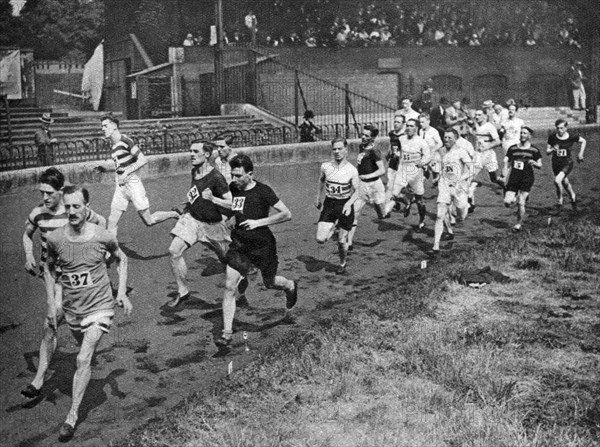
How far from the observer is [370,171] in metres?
12.6

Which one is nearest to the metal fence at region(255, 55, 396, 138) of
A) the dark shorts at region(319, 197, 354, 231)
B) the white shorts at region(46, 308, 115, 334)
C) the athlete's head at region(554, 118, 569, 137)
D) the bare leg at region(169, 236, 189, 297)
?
the athlete's head at region(554, 118, 569, 137)

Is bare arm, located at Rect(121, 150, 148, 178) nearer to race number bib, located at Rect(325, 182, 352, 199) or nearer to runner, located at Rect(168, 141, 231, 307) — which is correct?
runner, located at Rect(168, 141, 231, 307)

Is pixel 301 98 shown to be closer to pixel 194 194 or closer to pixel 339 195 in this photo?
pixel 339 195

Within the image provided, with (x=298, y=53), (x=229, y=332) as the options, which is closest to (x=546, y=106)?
(x=298, y=53)

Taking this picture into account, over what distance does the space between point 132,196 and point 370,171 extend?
4049 millimetres

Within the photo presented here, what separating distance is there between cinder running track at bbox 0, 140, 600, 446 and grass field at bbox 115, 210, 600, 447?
0.38m

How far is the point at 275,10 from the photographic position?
33.3 m

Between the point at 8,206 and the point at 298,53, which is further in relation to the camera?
the point at 298,53

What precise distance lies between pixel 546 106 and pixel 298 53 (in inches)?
530

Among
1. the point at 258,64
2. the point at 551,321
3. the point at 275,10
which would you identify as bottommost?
the point at 551,321

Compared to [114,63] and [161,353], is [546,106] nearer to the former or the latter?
[114,63]

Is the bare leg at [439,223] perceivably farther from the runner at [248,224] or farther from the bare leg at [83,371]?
the bare leg at [83,371]

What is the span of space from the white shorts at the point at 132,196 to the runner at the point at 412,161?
16.1 feet

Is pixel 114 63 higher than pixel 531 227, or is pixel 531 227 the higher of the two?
pixel 114 63
